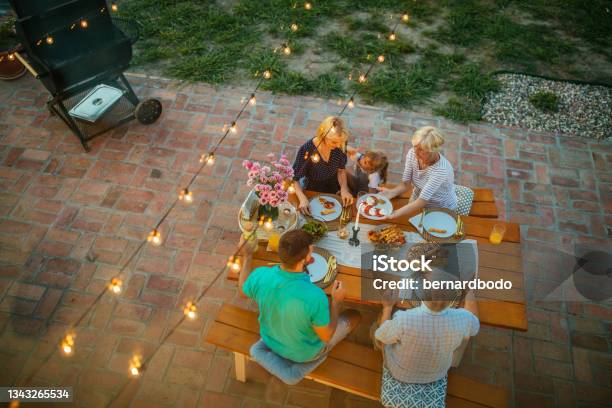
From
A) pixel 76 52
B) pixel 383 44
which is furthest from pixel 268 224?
pixel 383 44

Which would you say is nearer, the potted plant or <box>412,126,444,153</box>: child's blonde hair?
the potted plant

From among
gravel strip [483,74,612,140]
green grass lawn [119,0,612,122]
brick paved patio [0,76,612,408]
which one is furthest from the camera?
green grass lawn [119,0,612,122]

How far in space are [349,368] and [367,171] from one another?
1.69 meters

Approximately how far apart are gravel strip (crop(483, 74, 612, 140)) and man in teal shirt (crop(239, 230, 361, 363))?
13.1 feet

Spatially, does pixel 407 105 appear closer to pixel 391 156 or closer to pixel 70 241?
pixel 391 156

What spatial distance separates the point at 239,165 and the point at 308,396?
104 inches

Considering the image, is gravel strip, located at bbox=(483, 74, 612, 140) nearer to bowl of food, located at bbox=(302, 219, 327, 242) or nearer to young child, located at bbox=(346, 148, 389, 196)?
young child, located at bbox=(346, 148, 389, 196)

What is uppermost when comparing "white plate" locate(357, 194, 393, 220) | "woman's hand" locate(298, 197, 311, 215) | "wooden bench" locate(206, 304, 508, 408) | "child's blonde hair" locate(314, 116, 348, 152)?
"child's blonde hair" locate(314, 116, 348, 152)

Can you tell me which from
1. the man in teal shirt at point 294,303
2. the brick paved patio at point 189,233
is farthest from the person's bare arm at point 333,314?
the brick paved patio at point 189,233

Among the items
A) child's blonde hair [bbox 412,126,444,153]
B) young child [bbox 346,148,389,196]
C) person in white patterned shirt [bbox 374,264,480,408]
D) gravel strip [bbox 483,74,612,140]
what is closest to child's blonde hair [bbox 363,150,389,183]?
young child [bbox 346,148,389,196]

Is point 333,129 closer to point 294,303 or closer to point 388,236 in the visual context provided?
point 388,236

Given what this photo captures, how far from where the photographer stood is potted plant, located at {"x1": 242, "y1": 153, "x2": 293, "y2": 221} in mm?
2975

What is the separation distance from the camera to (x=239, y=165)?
5.02 meters

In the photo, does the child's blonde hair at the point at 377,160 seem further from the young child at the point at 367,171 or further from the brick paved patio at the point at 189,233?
the brick paved patio at the point at 189,233
